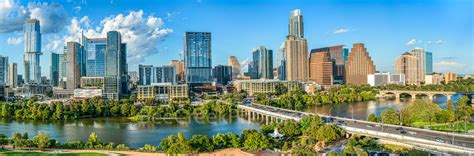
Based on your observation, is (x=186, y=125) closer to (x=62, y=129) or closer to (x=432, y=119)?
(x=62, y=129)

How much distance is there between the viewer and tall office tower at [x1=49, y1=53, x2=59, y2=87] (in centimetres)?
10019

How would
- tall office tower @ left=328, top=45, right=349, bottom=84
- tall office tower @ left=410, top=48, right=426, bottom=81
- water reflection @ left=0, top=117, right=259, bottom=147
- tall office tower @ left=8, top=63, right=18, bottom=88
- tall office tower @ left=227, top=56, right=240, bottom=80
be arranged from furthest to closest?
tall office tower @ left=227, top=56, right=240, bottom=80 < tall office tower @ left=410, top=48, right=426, bottom=81 < tall office tower @ left=328, top=45, right=349, bottom=84 < tall office tower @ left=8, top=63, right=18, bottom=88 < water reflection @ left=0, top=117, right=259, bottom=147

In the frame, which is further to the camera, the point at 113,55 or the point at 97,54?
the point at 97,54

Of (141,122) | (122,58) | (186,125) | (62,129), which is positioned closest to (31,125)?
(62,129)

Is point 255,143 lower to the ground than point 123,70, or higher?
lower

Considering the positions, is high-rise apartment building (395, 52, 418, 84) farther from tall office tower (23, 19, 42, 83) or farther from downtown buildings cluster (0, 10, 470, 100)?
tall office tower (23, 19, 42, 83)

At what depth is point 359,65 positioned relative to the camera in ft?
286

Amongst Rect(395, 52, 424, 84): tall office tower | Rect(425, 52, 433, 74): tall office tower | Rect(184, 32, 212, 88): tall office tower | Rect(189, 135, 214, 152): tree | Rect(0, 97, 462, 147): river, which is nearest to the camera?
Rect(189, 135, 214, 152): tree

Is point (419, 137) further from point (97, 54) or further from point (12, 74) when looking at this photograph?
point (12, 74)

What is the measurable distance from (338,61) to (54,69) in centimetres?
6696

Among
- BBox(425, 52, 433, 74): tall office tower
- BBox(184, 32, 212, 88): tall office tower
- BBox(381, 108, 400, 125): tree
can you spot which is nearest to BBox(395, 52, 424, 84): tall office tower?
BBox(425, 52, 433, 74): tall office tower

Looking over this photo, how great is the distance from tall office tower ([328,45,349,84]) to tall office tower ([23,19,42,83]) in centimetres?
6560

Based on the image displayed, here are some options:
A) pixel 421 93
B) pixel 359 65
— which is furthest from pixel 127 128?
pixel 359 65

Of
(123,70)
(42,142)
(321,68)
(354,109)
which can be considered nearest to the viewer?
(42,142)
